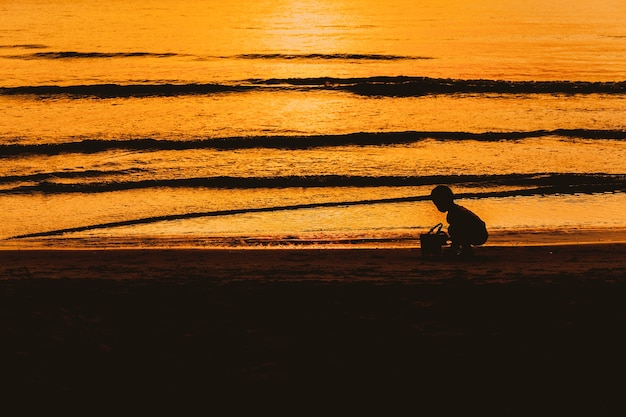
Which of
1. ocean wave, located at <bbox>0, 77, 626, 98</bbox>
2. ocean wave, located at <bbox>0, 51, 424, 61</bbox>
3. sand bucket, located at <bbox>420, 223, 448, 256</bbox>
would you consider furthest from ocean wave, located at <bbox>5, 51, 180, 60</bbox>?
sand bucket, located at <bbox>420, 223, 448, 256</bbox>

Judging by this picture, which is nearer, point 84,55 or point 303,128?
point 303,128

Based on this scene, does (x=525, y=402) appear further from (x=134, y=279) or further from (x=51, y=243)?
(x=51, y=243)

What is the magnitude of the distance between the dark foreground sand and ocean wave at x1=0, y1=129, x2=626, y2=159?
41.0ft

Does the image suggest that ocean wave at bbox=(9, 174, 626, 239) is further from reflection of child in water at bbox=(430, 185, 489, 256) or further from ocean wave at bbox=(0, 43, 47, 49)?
ocean wave at bbox=(0, 43, 47, 49)

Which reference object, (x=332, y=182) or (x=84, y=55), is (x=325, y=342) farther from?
(x=84, y=55)

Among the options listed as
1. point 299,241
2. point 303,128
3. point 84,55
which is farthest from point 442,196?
point 84,55

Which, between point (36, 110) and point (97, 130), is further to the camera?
point (36, 110)

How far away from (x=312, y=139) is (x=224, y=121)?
3.20 m

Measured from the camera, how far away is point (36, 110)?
24297 mm

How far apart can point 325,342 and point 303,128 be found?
54.6ft

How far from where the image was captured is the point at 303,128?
2172 centimetres

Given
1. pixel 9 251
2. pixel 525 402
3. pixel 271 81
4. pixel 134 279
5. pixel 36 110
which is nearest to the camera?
pixel 525 402

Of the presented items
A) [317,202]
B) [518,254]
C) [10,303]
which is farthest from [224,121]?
[10,303]

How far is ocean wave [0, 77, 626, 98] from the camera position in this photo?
2622 centimetres
